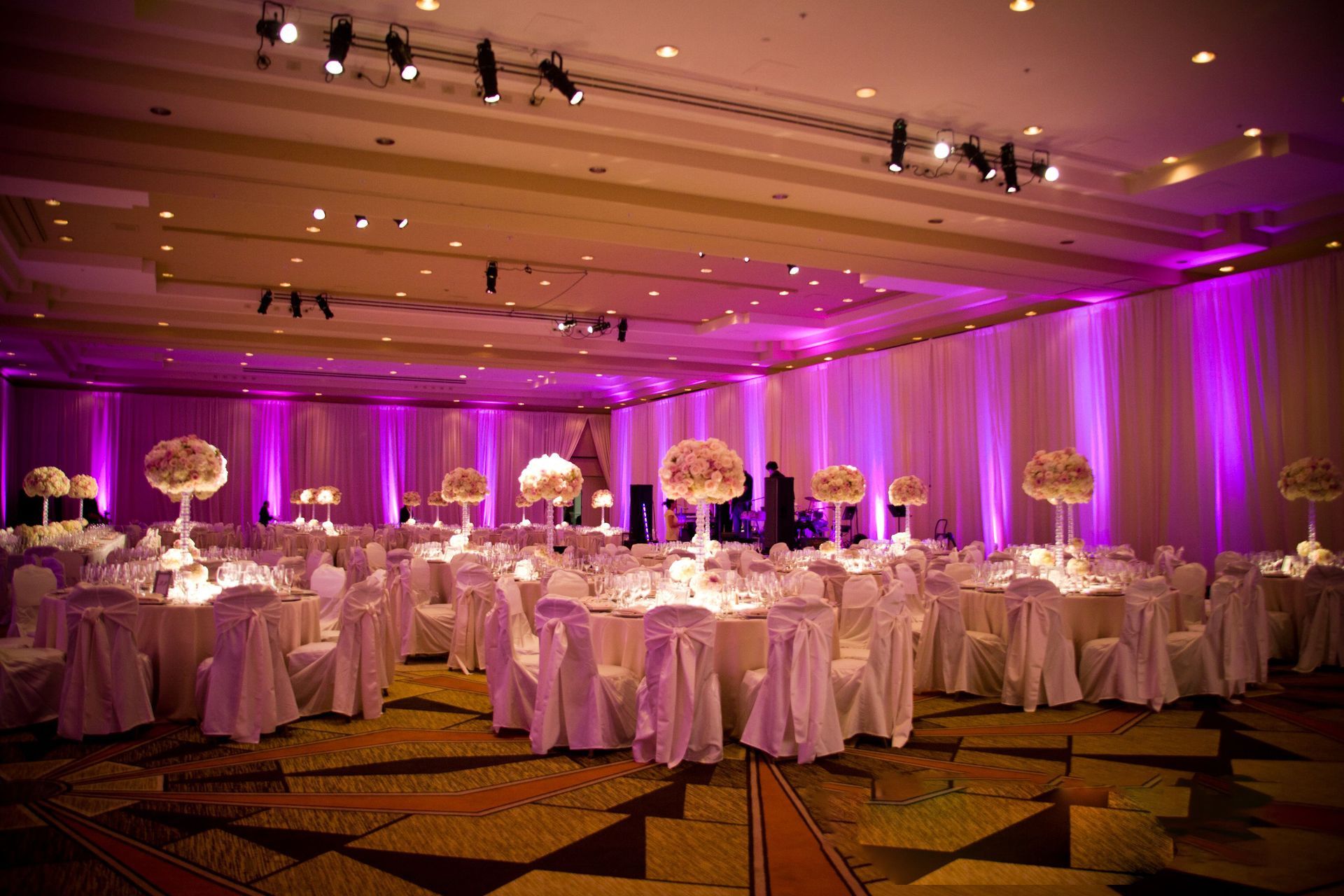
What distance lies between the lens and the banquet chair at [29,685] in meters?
5.52

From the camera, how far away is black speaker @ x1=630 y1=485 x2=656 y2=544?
22.2 meters

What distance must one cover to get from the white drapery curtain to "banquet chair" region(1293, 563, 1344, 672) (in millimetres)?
2134

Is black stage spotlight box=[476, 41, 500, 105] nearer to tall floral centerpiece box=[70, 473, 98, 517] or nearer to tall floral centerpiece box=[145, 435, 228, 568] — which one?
tall floral centerpiece box=[145, 435, 228, 568]

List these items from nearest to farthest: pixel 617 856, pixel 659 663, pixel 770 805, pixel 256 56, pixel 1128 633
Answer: pixel 617 856 < pixel 770 805 < pixel 659 663 < pixel 256 56 < pixel 1128 633

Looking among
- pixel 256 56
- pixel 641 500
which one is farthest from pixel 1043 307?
pixel 641 500

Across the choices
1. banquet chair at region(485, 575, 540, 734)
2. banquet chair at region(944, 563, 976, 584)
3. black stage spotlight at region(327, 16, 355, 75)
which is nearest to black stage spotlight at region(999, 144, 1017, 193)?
banquet chair at region(944, 563, 976, 584)

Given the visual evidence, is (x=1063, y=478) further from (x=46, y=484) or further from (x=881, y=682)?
(x=46, y=484)

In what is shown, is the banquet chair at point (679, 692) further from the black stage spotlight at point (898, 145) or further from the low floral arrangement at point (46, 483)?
the low floral arrangement at point (46, 483)

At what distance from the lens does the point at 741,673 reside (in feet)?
17.6

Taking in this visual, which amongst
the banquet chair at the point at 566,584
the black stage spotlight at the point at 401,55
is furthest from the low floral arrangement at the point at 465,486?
the black stage spotlight at the point at 401,55

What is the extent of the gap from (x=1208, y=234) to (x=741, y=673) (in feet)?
25.5

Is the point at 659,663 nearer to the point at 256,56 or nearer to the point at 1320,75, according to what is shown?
the point at 256,56

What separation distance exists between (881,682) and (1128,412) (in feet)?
25.6

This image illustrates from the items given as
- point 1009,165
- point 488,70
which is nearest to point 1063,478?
point 1009,165
